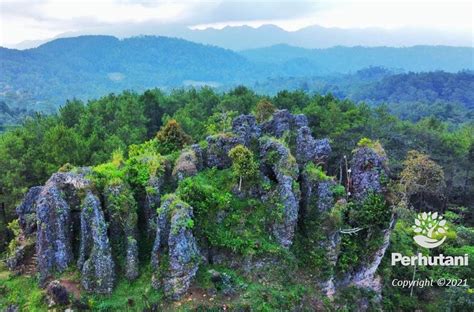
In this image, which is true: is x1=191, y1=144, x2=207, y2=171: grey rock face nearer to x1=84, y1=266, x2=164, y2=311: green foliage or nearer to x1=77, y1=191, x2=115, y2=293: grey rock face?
x1=77, y1=191, x2=115, y2=293: grey rock face

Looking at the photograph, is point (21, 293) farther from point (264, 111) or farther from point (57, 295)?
point (264, 111)

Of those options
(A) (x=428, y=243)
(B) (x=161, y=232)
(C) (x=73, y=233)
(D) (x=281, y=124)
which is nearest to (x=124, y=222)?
(B) (x=161, y=232)

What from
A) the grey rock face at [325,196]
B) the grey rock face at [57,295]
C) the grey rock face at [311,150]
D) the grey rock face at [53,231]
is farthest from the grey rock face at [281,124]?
the grey rock face at [57,295]

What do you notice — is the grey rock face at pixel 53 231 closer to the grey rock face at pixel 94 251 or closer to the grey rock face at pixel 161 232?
the grey rock face at pixel 94 251

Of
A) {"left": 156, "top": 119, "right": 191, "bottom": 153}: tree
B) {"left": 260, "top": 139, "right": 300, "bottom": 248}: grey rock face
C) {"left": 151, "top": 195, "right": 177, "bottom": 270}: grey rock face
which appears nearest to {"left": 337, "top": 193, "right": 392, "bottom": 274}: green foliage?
{"left": 260, "top": 139, "right": 300, "bottom": 248}: grey rock face

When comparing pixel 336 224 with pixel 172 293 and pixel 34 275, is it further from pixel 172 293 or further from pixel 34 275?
pixel 34 275

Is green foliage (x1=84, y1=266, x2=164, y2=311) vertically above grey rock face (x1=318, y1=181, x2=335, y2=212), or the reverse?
grey rock face (x1=318, y1=181, x2=335, y2=212)
